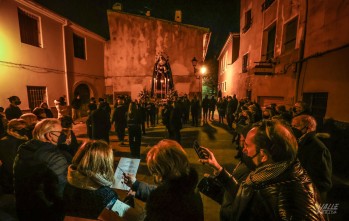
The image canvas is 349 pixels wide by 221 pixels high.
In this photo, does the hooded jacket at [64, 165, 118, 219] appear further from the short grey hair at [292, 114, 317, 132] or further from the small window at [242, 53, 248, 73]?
the small window at [242, 53, 248, 73]

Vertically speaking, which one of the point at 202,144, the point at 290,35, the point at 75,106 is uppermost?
the point at 290,35

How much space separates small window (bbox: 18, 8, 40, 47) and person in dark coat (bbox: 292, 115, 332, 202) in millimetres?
13893

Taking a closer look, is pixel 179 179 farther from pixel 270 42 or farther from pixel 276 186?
pixel 270 42

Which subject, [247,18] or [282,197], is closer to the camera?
[282,197]

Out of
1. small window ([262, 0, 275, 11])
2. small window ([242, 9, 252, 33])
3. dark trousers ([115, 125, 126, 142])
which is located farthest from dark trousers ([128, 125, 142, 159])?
small window ([242, 9, 252, 33])

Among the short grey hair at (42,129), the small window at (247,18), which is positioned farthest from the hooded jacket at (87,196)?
the small window at (247,18)

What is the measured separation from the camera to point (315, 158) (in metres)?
2.39

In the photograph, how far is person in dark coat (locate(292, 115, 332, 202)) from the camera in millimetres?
2342

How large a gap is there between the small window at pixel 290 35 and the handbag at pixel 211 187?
8583 mm

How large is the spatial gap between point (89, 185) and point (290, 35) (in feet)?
32.8

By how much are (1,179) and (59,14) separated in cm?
1293

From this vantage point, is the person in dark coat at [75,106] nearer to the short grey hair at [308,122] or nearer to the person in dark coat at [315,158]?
the short grey hair at [308,122]

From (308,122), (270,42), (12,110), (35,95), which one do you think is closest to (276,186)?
(308,122)

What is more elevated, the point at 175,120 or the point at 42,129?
the point at 42,129
